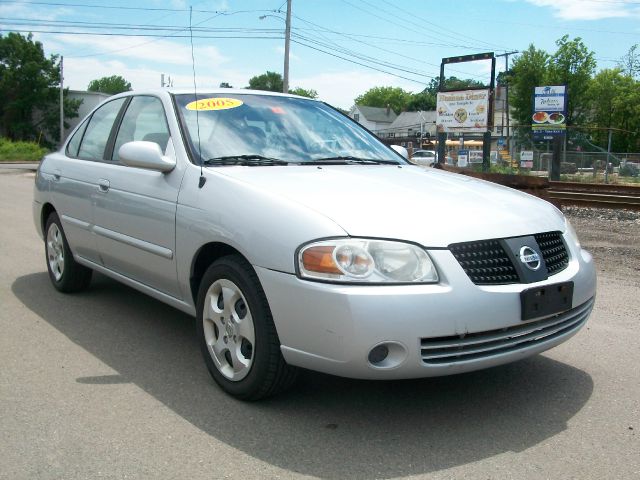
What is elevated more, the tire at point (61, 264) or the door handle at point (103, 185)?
the door handle at point (103, 185)

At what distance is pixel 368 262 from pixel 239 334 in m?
0.87

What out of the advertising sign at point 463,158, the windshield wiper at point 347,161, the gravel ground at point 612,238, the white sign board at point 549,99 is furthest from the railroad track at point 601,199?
the white sign board at point 549,99

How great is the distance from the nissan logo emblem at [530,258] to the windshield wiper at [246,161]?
1529 mm

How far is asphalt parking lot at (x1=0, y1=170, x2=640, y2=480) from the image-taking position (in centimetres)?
282

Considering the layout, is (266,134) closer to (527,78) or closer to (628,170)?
(628,170)

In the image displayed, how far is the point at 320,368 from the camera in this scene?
3.02m

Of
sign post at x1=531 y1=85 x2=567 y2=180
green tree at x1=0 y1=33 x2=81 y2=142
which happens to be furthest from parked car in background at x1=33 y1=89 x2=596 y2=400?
green tree at x1=0 y1=33 x2=81 y2=142

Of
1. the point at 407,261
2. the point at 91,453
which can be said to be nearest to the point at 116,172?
the point at 91,453

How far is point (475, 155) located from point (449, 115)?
2.58m

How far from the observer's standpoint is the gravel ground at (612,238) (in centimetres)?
729

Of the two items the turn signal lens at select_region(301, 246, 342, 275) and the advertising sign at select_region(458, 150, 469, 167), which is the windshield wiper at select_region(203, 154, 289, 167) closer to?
the turn signal lens at select_region(301, 246, 342, 275)

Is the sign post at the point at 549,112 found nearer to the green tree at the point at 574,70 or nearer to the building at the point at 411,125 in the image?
the green tree at the point at 574,70

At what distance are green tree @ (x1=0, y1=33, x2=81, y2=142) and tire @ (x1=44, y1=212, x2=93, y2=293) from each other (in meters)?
62.2

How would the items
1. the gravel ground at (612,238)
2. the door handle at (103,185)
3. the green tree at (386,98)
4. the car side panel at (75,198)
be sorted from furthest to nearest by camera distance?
the green tree at (386,98) < the gravel ground at (612,238) < the car side panel at (75,198) < the door handle at (103,185)
